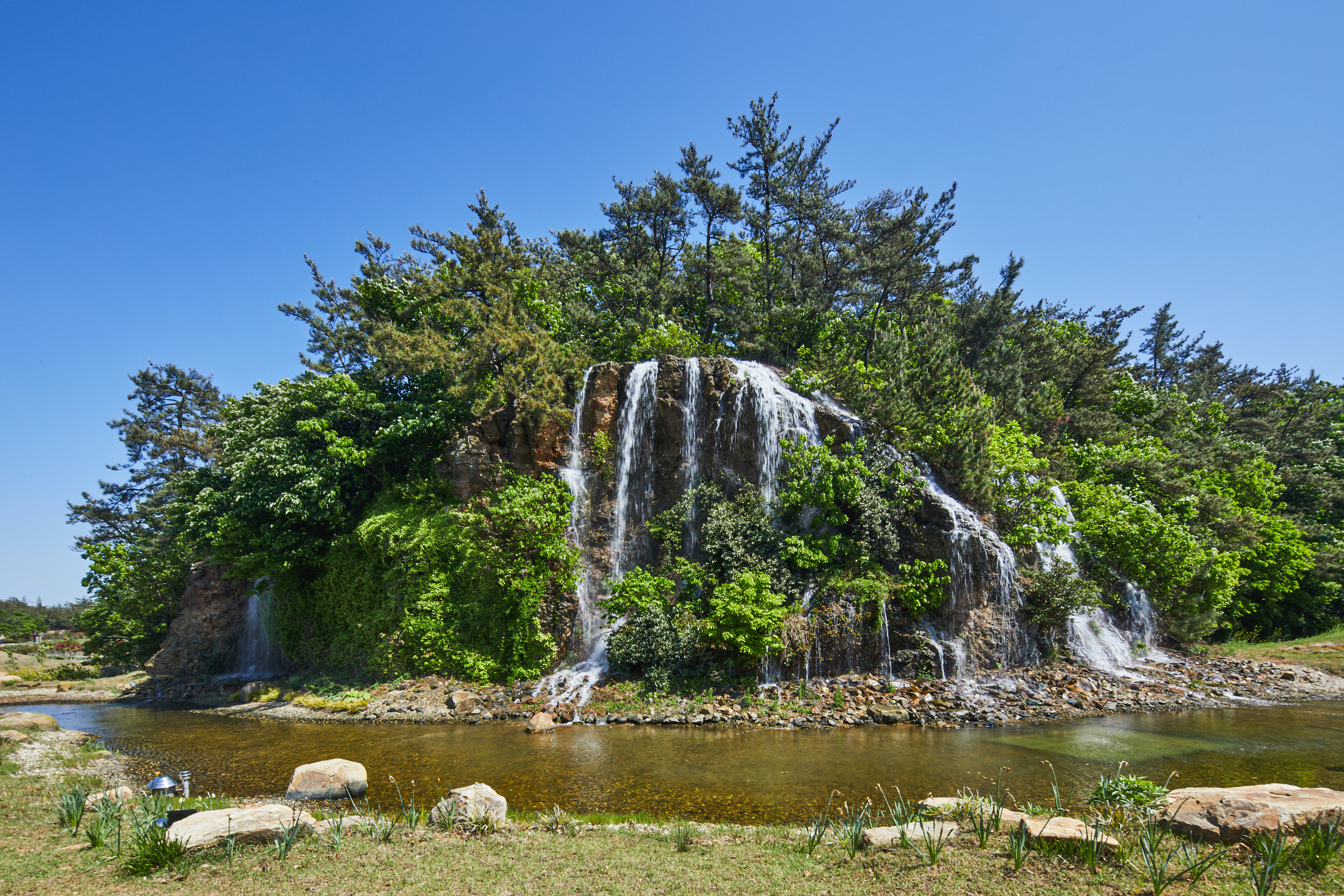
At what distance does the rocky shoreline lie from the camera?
1430cm

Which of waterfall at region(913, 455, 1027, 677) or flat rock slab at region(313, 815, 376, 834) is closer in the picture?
flat rock slab at region(313, 815, 376, 834)

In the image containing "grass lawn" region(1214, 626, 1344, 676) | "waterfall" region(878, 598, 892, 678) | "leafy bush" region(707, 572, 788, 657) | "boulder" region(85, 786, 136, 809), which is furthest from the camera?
"grass lawn" region(1214, 626, 1344, 676)

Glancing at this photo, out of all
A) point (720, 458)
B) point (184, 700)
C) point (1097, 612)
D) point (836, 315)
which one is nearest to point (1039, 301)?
point (836, 315)

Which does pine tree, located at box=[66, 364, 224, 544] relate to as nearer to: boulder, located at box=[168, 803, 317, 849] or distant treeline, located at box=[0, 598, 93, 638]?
distant treeline, located at box=[0, 598, 93, 638]

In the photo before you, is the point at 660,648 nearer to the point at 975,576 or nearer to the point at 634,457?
the point at 634,457

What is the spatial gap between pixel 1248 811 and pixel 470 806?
8294 millimetres

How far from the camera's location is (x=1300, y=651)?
19031 mm

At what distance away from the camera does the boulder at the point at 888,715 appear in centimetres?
1402

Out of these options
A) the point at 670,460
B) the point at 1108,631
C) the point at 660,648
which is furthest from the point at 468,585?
the point at 1108,631

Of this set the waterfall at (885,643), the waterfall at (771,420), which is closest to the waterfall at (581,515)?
the waterfall at (771,420)

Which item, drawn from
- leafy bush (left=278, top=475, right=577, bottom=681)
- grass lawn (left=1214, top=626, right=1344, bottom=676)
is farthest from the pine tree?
grass lawn (left=1214, top=626, right=1344, bottom=676)

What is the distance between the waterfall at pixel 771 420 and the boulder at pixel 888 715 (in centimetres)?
732

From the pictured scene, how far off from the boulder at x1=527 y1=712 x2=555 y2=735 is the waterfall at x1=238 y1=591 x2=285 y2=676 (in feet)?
50.2

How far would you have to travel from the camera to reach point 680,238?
36719mm
